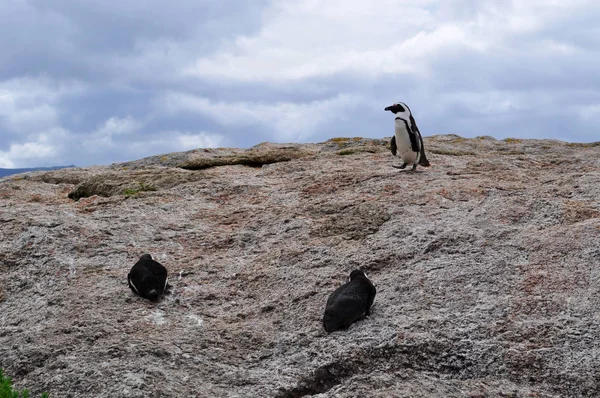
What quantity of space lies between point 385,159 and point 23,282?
9401mm

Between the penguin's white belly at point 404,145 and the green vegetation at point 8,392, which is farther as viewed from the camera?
the penguin's white belly at point 404,145

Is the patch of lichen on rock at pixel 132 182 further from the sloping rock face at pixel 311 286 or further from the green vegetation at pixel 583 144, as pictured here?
the green vegetation at pixel 583 144

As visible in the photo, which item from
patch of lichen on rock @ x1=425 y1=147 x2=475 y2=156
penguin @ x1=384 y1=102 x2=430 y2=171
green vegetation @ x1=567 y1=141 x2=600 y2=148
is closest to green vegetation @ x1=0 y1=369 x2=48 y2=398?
penguin @ x1=384 y1=102 x2=430 y2=171

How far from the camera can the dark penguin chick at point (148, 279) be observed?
9.20 metres

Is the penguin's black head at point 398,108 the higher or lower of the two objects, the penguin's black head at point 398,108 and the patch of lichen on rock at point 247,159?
the higher

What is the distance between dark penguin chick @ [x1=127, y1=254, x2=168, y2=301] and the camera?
9195mm

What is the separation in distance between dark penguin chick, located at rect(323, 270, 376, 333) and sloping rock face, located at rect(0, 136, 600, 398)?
0.42 ft

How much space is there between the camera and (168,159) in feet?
64.8

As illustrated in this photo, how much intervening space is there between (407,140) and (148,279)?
764 centimetres

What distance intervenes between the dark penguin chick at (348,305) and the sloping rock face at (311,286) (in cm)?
13

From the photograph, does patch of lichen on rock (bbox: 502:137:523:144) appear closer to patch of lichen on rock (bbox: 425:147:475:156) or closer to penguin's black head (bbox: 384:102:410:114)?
patch of lichen on rock (bbox: 425:147:475:156)

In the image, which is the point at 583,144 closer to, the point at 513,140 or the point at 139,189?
the point at 513,140

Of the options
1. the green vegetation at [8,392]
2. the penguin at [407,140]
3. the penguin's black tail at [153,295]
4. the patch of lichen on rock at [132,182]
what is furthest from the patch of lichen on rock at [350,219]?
the green vegetation at [8,392]

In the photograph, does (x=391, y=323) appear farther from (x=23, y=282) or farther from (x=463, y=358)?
(x=23, y=282)
